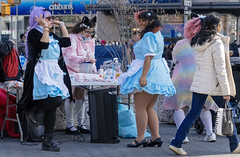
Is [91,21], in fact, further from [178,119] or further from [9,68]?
[178,119]

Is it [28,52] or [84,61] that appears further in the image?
[84,61]

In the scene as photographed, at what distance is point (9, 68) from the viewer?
8.02 m

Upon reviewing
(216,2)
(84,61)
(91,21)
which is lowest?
(84,61)

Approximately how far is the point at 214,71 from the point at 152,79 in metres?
0.81

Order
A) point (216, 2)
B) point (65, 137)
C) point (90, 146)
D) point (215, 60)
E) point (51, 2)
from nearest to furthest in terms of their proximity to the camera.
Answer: point (215, 60) → point (90, 146) → point (65, 137) → point (216, 2) → point (51, 2)

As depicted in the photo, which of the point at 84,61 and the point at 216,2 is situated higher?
the point at 216,2

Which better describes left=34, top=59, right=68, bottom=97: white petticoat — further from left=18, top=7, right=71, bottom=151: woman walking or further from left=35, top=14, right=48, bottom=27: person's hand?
left=35, top=14, right=48, bottom=27: person's hand

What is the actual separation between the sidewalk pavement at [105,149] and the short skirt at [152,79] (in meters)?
0.78

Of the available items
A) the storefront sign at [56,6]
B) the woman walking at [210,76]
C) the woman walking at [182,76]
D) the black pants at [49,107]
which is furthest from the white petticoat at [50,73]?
the storefront sign at [56,6]

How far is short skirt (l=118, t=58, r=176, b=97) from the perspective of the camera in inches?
276

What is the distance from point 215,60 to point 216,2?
2410cm

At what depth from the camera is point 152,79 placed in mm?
7066

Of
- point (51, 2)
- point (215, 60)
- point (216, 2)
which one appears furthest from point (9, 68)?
point (51, 2)

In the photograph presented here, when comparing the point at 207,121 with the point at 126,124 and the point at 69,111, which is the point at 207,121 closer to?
the point at 126,124
